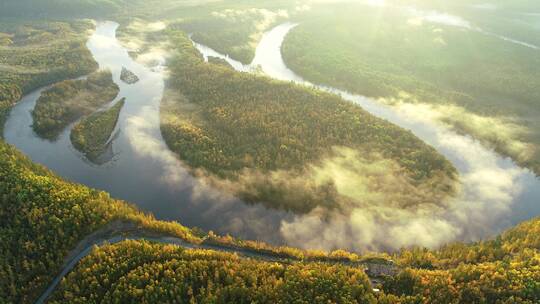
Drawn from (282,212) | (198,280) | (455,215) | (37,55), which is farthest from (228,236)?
(37,55)

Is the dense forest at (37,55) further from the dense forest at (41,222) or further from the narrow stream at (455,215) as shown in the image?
the narrow stream at (455,215)

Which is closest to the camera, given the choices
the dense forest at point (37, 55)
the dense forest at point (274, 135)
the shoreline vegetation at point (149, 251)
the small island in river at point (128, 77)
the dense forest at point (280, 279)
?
the dense forest at point (280, 279)

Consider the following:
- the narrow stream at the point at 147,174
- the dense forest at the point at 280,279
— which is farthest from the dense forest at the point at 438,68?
the narrow stream at the point at 147,174

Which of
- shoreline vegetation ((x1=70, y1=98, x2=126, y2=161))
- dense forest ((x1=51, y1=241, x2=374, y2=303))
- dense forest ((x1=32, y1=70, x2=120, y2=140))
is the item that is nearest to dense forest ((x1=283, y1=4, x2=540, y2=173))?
dense forest ((x1=51, y1=241, x2=374, y2=303))

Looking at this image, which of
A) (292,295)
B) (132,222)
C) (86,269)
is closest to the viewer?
(292,295)

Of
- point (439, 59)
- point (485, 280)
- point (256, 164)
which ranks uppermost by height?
point (439, 59)

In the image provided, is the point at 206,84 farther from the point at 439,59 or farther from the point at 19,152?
the point at 439,59

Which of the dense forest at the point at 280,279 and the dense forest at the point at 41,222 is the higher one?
the dense forest at the point at 280,279

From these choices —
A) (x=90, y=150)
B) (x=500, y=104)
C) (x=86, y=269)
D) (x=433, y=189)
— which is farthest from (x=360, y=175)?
(x=500, y=104)
